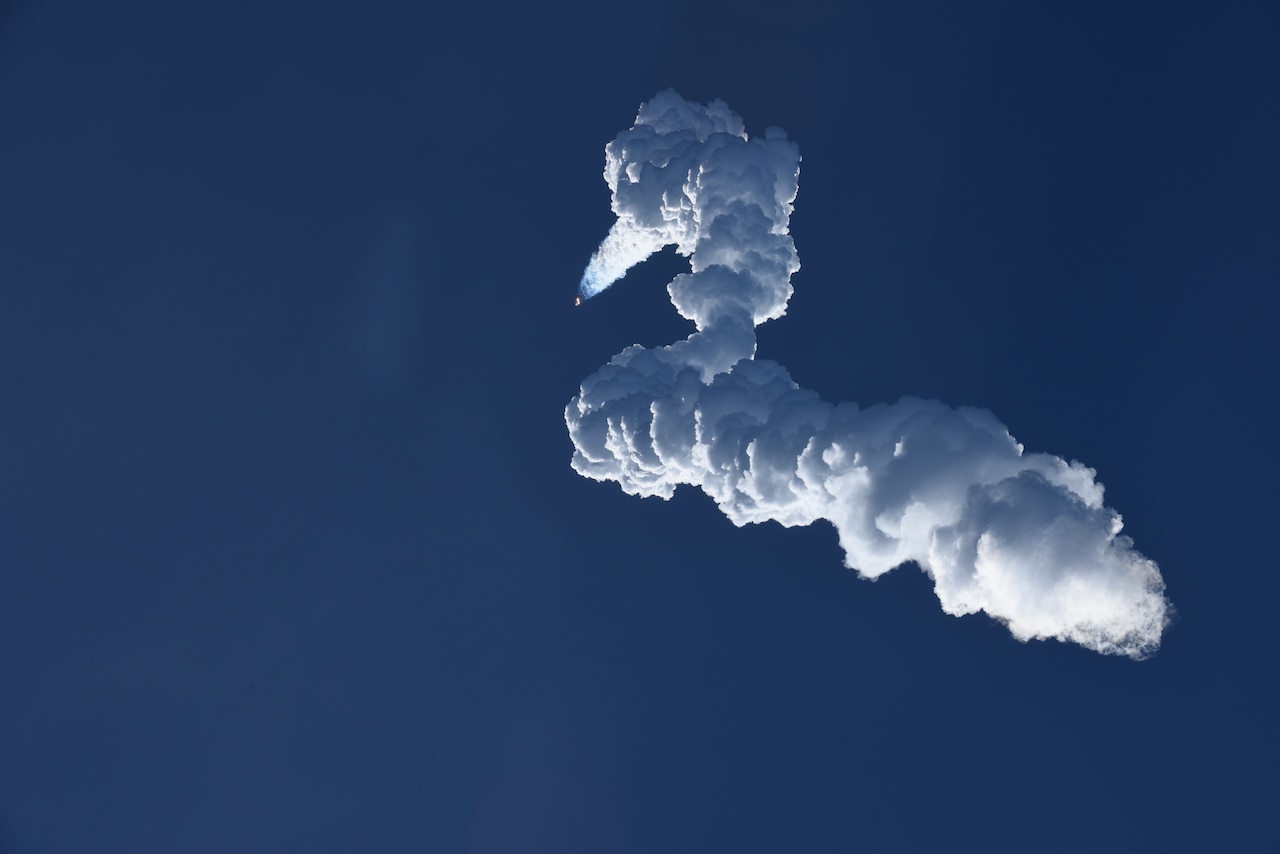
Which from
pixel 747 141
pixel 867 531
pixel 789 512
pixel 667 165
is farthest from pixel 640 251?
pixel 867 531

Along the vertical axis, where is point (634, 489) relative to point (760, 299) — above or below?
below

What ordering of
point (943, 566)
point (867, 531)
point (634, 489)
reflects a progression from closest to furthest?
1. point (943, 566)
2. point (867, 531)
3. point (634, 489)

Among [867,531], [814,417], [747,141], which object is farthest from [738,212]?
[867,531]

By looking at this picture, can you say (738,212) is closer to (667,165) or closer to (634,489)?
(667,165)

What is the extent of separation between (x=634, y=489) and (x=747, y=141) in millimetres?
21619

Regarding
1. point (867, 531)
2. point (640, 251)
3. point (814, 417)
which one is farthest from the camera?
point (640, 251)

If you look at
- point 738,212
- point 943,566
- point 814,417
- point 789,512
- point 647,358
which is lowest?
point 943,566

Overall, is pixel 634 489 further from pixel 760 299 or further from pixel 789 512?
pixel 760 299

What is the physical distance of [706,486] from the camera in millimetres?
47969

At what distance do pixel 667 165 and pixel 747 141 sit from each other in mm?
4862

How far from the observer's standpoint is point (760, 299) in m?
48.5

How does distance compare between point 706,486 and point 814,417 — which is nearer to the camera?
point 814,417

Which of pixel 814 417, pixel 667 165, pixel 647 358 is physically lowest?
pixel 814 417

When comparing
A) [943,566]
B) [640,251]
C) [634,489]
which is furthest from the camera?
[640,251]
